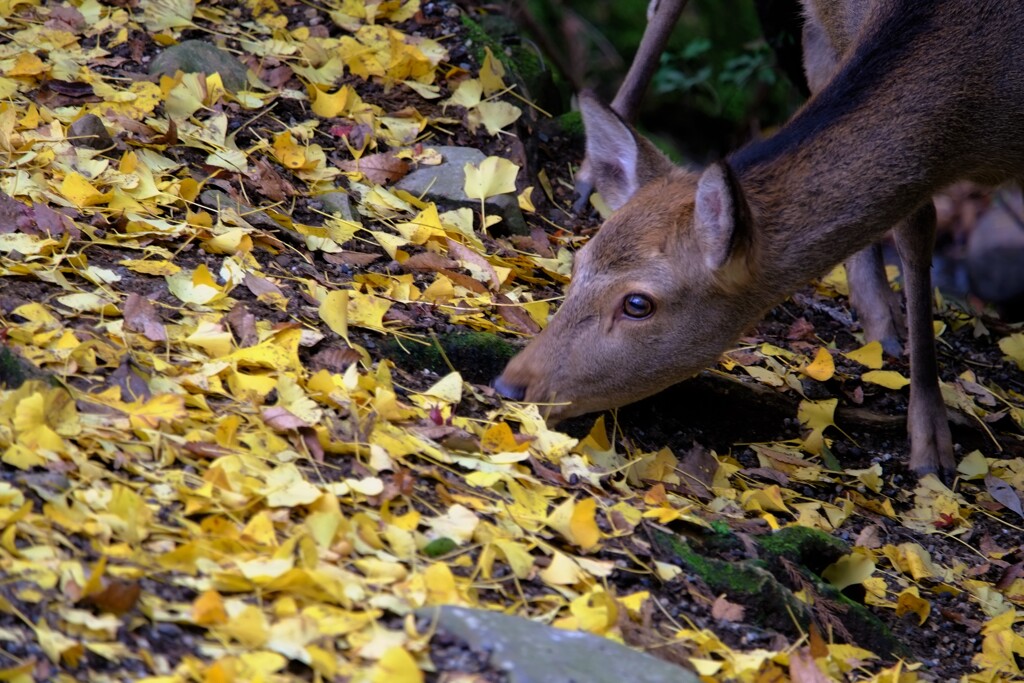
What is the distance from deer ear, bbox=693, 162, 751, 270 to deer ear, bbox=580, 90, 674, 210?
65 centimetres

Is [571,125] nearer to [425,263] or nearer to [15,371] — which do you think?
[425,263]

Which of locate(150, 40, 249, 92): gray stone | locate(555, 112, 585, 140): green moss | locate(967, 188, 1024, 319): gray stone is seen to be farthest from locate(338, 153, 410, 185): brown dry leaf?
locate(967, 188, 1024, 319): gray stone

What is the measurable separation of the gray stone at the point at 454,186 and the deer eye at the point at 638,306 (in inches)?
51.7

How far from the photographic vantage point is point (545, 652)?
3.13 m

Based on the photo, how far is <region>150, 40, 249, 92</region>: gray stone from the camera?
19.9 ft

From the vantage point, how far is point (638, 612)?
364 centimetres

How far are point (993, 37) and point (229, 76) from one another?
363cm

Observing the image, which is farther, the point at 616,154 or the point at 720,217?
the point at 616,154

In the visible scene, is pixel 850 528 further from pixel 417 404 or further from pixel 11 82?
pixel 11 82

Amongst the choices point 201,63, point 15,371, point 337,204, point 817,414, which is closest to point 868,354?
point 817,414

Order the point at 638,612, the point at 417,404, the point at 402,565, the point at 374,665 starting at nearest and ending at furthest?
1. the point at 374,665
2. the point at 402,565
3. the point at 638,612
4. the point at 417,404

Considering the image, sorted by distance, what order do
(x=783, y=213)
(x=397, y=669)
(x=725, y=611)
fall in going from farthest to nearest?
(x=783, y=213), (x=725, y=611), (x=397, y=669)

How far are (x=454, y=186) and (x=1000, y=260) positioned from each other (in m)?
5.24

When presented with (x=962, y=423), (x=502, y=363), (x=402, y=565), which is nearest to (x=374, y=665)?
(x=402, y=565)
